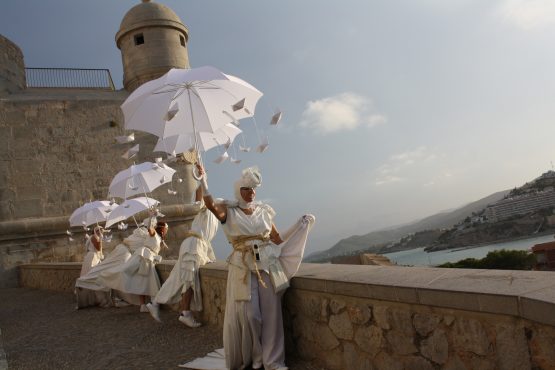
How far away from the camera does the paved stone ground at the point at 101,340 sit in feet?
15.6

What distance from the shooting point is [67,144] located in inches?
587

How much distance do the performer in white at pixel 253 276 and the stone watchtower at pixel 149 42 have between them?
12707mm

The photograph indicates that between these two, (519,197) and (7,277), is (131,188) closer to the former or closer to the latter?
(7,277)

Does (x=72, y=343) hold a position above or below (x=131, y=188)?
below

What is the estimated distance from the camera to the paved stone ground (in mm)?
4766

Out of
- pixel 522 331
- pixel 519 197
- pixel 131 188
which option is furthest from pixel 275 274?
pixel 519 197

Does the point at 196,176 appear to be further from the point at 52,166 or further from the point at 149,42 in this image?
the point at 149,42

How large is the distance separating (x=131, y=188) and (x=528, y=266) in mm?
14201

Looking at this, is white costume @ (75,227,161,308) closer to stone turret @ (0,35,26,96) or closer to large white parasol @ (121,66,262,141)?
large white parasol @ (121,66,262,141)

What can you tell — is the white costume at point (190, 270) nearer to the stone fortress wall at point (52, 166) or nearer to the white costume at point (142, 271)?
the white costume at point (142, 271)

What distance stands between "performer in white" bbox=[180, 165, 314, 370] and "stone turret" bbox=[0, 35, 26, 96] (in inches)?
547

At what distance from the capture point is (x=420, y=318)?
2686 millimetres

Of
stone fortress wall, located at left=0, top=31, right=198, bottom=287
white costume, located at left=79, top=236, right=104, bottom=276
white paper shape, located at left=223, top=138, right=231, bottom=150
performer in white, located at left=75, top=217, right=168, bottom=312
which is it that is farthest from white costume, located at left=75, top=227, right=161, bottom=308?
stone fortress wall, located at left=0, top=31, right=198, bottom=287

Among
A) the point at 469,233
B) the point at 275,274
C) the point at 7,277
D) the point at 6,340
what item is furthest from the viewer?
the point at 469,233
